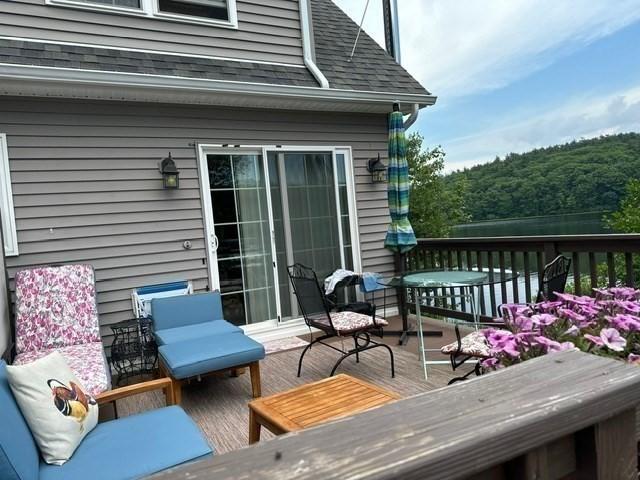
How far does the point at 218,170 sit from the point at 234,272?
1.09m

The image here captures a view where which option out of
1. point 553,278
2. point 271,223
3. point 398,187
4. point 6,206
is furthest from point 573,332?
point 6,206

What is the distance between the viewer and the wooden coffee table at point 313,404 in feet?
6.57

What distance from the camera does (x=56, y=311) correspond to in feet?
11.6

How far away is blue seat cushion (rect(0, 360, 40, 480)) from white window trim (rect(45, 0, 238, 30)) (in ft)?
11.9


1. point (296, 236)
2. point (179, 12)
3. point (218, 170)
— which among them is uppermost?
point (179, 12)

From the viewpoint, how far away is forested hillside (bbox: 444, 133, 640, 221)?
29.5ft

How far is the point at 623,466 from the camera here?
2.15 feet

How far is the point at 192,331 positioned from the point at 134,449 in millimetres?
1872

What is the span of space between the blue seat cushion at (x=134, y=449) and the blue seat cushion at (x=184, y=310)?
1.74 m

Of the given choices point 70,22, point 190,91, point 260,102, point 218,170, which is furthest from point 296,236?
point 70,22

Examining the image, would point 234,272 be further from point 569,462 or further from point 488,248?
point 569,462

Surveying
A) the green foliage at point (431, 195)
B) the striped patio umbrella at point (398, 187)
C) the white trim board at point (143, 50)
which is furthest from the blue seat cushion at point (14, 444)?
the green foliage at point (431, 195)

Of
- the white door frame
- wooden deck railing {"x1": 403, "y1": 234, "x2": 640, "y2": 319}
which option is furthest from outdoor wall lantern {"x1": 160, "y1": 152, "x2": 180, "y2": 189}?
wooden deck railing {"x1": 403, "y1": 234, "x2": 640, "y2": 319}

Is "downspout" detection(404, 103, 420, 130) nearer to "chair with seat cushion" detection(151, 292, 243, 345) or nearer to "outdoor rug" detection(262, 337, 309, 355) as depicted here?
"outdoor rug" detection(262, 337, 309, 355)
